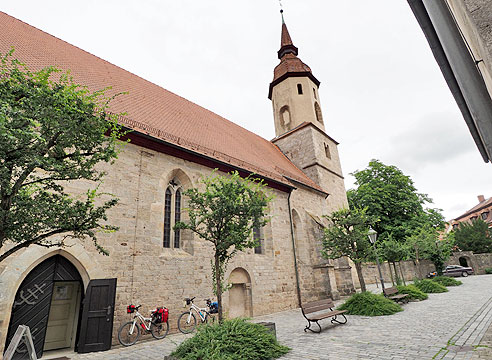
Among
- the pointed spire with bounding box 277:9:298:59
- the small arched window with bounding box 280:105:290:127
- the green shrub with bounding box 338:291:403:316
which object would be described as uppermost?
the pointed spire with bounding box 277:9:298:59

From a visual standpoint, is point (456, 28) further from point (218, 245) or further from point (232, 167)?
point (232, 167)

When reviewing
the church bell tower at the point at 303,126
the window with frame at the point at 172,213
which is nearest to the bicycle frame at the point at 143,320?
the window with frame at the point at 172,213

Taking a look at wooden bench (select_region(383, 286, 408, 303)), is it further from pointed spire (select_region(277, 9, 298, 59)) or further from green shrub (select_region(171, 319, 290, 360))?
pointed spire (select_region(277, 9, 298, 59))

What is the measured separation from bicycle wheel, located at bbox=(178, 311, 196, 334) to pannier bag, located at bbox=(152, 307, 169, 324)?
21.0 inches

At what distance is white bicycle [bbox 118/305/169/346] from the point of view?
22.6ft

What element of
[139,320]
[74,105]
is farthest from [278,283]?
[74,105]

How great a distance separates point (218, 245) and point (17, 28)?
11.3 m

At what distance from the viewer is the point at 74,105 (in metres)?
4.06

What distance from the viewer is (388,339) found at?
5.73 meters

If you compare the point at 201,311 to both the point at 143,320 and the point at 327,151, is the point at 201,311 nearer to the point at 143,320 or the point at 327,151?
the point at 143,320

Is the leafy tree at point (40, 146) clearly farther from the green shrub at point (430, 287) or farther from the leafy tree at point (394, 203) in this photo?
the leafy tree at point (394, 203)

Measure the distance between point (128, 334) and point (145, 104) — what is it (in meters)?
8.71

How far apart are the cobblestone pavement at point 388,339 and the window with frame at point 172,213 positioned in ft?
9.36

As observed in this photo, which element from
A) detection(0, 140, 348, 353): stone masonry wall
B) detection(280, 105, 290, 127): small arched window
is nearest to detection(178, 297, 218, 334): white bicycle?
detection(0, 140, 348, 353): stone masonry wall
